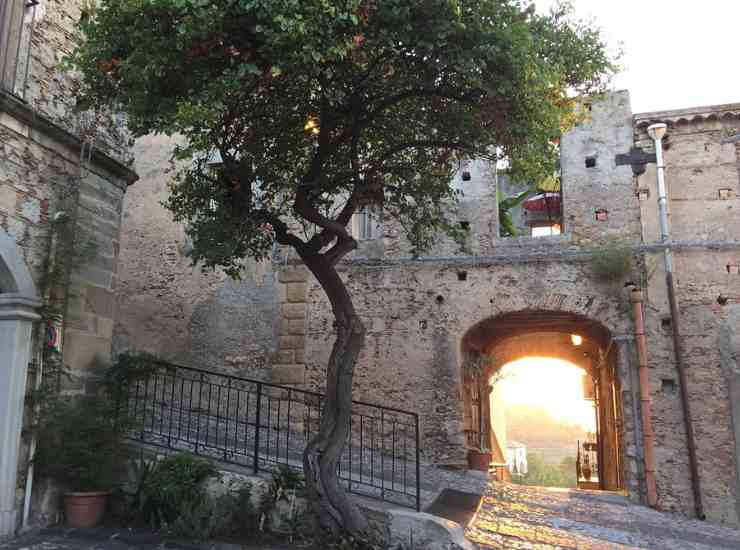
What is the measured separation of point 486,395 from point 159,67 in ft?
Result: 29.7

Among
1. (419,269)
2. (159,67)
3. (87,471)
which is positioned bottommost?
(87,471)

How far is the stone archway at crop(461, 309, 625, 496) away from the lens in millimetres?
9961

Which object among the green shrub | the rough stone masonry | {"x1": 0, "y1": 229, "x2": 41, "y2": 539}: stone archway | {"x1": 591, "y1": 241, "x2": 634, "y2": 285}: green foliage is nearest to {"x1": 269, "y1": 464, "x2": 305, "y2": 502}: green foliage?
the green shrub

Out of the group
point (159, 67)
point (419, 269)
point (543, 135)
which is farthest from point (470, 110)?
point (419, 269)

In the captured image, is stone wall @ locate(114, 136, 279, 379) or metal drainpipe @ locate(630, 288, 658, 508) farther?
stone wall @ locate(114, 136, 279, 379)

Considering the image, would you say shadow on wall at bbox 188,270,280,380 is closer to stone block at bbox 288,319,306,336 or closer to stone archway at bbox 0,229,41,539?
stone block at bbox 288,319,306,336

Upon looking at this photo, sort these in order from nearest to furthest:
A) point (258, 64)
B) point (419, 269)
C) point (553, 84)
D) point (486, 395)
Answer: point (258, 64)
point (553, 84)
point (419, 269)
point (486, 395)

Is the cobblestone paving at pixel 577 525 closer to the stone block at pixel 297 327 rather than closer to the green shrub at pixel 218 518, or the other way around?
the green shrub at pixel 218 518

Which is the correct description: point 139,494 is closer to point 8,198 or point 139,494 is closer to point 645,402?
point 8,198

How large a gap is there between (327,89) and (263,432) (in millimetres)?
5549

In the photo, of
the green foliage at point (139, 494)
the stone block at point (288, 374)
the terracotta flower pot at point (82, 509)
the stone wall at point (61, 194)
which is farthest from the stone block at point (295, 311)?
the terracotta flower pot at point (82, 509)

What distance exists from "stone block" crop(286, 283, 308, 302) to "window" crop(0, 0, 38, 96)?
17.6 ft

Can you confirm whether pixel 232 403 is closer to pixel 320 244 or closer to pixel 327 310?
pixel 327 310

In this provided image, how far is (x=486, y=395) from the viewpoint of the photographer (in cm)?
1223
